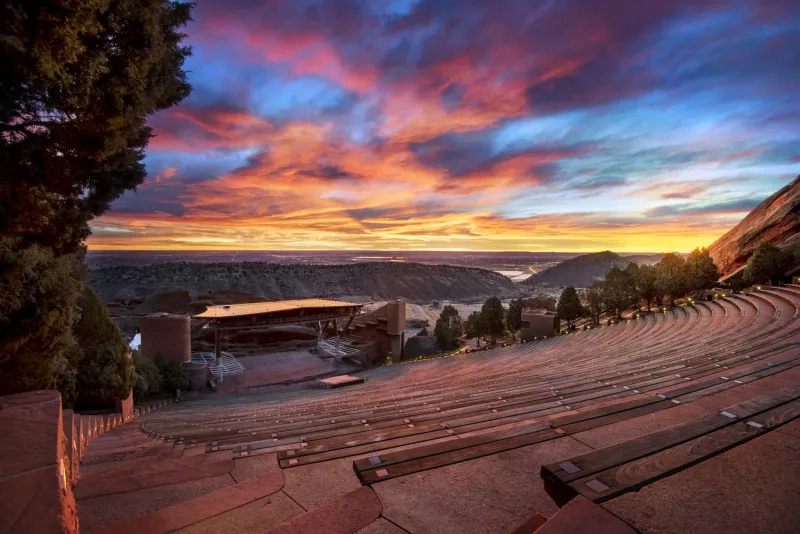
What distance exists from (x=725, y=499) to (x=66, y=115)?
22.1 feet

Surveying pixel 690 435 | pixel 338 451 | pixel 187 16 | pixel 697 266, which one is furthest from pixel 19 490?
pixel 697 266

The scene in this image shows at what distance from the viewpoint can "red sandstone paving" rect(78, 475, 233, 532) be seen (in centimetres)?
387

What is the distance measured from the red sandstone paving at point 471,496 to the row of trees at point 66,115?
13.8ft

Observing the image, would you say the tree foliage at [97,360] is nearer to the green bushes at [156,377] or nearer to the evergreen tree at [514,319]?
the green bushes at [156,377]

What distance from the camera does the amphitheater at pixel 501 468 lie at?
229cm

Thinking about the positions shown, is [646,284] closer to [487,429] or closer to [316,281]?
[487,429]

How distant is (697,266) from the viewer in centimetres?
3105

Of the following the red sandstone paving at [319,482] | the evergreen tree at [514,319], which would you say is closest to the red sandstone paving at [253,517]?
the red sandstone paving at [319,482]

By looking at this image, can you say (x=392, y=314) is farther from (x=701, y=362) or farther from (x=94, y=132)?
(x=94, y=132)

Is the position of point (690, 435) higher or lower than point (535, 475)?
higher

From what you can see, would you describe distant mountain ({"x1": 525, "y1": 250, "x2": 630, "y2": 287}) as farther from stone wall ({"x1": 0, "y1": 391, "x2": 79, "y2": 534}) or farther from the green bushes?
stone wall ({"x1": 0, "y1": 391, "x2": 79, "y2": 534})

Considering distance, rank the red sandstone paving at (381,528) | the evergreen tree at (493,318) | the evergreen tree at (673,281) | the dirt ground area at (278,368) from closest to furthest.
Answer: the red sandstone paving at (381,528) < the dirt ground area at (278,368) < the evergreen tree at (673,281) < the evergreen tree at (493,318)

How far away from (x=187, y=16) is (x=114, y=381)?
1176 cm

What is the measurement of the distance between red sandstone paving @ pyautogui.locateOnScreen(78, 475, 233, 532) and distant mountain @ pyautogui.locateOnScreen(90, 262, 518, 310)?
77.1 meters
